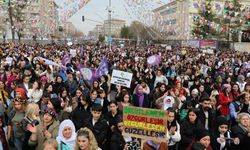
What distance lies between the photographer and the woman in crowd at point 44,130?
173 inches

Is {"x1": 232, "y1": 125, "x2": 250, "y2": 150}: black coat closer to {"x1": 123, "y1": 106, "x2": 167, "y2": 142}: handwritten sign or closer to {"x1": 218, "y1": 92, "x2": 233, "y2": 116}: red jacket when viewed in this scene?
{"x1": 123, "y1": 106, "x2": 167, "y2": 142}: handwritten sign

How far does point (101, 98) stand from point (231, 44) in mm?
41212

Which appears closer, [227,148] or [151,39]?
[227,148]

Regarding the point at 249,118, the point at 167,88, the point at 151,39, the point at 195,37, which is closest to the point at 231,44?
the point at 195,37

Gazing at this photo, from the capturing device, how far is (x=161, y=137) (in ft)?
13.7

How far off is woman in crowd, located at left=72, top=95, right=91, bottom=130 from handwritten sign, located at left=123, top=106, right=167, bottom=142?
1.64 m

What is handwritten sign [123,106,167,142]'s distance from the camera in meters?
4.16

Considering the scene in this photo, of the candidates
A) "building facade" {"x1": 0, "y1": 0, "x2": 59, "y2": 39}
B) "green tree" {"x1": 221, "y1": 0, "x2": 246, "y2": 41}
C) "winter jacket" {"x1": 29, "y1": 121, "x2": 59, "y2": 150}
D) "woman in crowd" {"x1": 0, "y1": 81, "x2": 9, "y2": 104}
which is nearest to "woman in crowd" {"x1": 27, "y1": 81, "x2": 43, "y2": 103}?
"woman in crowd" {"x1": 0, "y1": 81, "x2": 9, "y2": 104}

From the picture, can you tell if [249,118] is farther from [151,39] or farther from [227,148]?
[151,39]

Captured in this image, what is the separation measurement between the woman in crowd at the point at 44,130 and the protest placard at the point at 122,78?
4380 mm

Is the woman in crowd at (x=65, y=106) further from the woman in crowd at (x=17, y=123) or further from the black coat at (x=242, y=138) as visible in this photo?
the black coat at (x=242, y=138)

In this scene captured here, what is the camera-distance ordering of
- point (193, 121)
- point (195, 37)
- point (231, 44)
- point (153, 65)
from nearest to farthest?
1. point (193, 121)
2. point (153, 65)
3. point (231, 44)
4. point (195, 37)

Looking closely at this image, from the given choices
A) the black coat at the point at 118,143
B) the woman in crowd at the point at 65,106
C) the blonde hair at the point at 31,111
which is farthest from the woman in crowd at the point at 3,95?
the black coat at the point at 118,143

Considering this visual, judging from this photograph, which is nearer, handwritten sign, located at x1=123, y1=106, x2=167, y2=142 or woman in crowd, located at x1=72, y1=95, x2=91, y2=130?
handwritten sign, located at x1=123, y1=106, x2=167, y2=142
